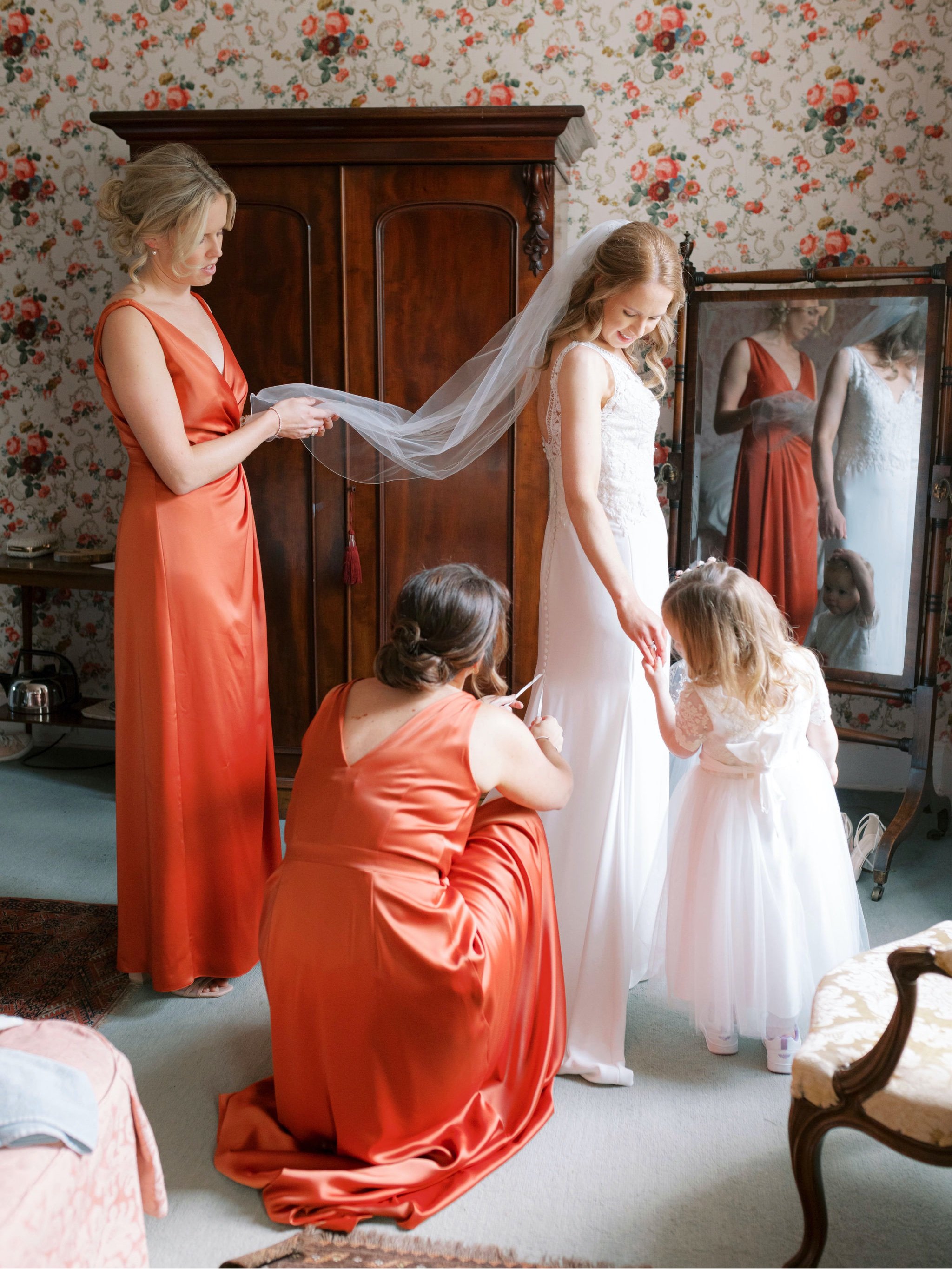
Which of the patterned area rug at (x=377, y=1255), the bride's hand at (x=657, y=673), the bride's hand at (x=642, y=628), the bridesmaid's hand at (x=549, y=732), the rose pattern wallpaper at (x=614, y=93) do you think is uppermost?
the rose pattern wallpaper at (x=614, y=93)

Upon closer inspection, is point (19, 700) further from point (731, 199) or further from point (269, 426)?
point (731, 199)

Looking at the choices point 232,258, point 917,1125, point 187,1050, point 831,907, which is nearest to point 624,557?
point 831,907

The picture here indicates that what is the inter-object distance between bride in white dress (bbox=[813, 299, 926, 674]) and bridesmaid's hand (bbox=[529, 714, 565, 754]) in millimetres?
1525

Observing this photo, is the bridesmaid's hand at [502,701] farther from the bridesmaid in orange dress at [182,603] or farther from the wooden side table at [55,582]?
the wooden side table at [55,582]

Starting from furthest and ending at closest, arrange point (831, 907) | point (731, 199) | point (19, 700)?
point (19, 700) → point (731, 199) → point (831, 907)

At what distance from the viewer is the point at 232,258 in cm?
319

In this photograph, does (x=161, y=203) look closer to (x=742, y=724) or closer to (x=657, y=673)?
(x=657, y=673)

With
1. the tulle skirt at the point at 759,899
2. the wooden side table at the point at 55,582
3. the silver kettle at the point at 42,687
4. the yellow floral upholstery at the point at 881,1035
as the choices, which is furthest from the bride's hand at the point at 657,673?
the silver kettle at the point at 42,687

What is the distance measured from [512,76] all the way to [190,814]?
103 inches

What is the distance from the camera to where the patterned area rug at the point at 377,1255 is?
1592 millimetres

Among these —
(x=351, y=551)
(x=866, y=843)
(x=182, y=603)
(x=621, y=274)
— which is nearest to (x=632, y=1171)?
(x=182, y=603)

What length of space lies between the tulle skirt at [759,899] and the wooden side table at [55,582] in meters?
2.14

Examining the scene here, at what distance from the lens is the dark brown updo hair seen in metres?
1.77

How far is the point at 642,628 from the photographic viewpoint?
2.09 metres
